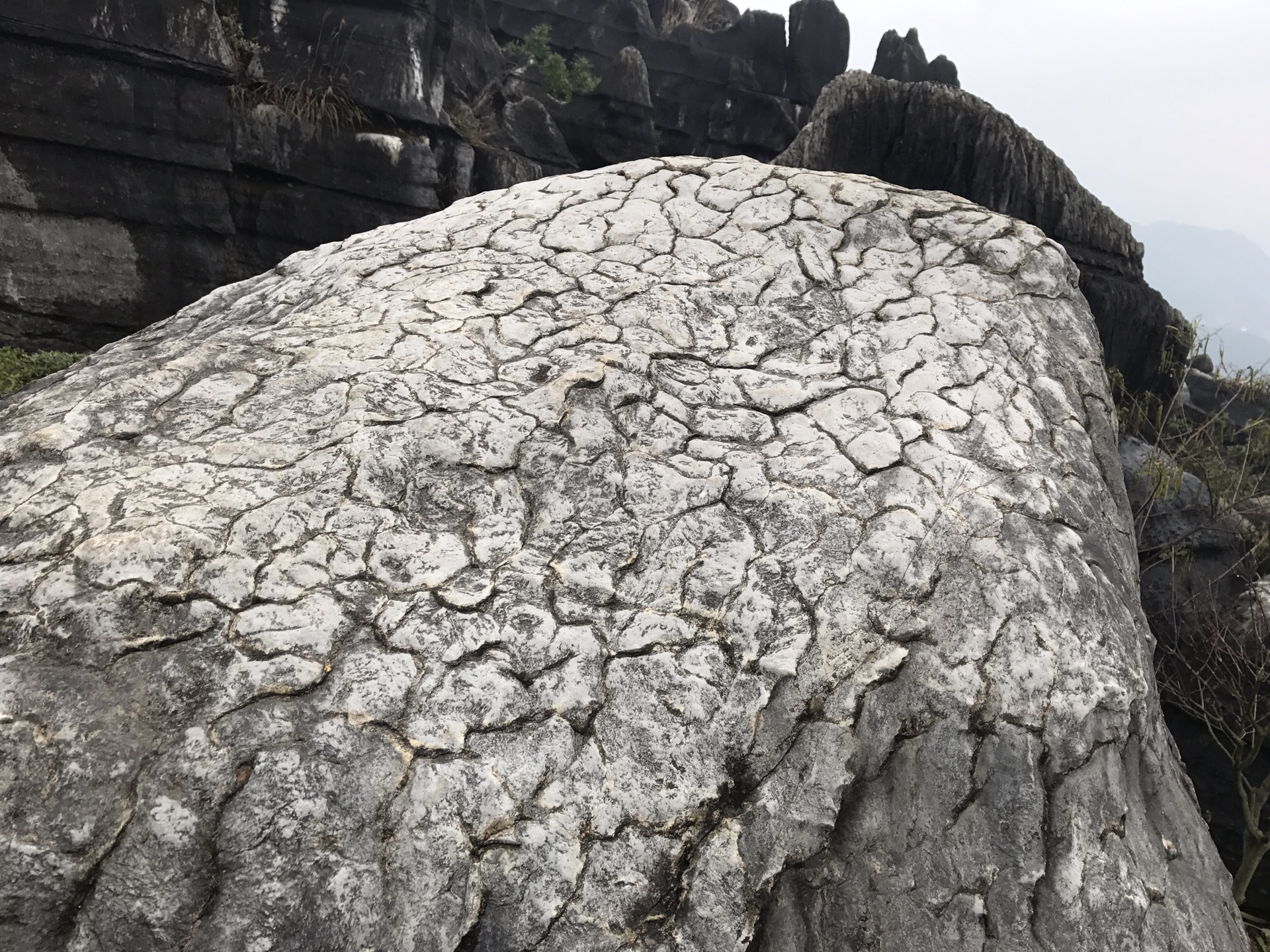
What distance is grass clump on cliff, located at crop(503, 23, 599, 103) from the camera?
8.55 metres

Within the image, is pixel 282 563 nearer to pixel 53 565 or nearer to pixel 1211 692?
pixel 53 565

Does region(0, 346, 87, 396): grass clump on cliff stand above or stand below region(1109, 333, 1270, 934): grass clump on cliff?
below

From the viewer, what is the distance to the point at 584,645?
1.54 meters

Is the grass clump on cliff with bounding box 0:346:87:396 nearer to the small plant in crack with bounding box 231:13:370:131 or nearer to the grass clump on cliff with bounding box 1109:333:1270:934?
the small plant in crack with bounding box 231:13:370:131

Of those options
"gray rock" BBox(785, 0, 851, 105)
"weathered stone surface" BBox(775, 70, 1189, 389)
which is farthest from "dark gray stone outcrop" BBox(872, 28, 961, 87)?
"weathered stone surface" BBox(775, 70, 1189, 389)

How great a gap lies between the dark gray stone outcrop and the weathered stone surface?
20.3 ft

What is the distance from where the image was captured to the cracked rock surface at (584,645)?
1288 mm

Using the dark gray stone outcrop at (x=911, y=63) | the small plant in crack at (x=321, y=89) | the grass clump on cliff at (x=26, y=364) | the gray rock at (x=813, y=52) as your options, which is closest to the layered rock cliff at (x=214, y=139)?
the small plant in crack at (x=321, y=89)

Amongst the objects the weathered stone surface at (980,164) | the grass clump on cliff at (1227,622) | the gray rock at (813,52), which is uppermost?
the gray rock at (813,52)

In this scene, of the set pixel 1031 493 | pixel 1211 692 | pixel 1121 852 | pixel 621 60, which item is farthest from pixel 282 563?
pixel 621 60

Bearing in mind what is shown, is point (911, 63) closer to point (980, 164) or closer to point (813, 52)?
point (813, 52)

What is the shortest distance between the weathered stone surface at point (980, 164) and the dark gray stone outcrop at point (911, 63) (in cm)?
620

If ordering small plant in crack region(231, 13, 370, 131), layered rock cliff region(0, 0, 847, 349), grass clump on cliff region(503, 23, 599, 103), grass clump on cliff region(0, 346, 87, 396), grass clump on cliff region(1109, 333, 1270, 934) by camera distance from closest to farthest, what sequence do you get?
1. grass clump on cliff region(1109, 333, 1270, 934)
2. grass clump on cliff region(0, 346, 87, 396)
3. layered rock cliff region(0, 0, 847, 349)
4. small plant in crack region(231, 13, 370, 131)
5. grass clump on cliff region(503, 23, 599, 103)

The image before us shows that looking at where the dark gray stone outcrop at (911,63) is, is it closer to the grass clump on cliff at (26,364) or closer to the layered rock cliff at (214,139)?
the layered rock cliff at (214,139)
